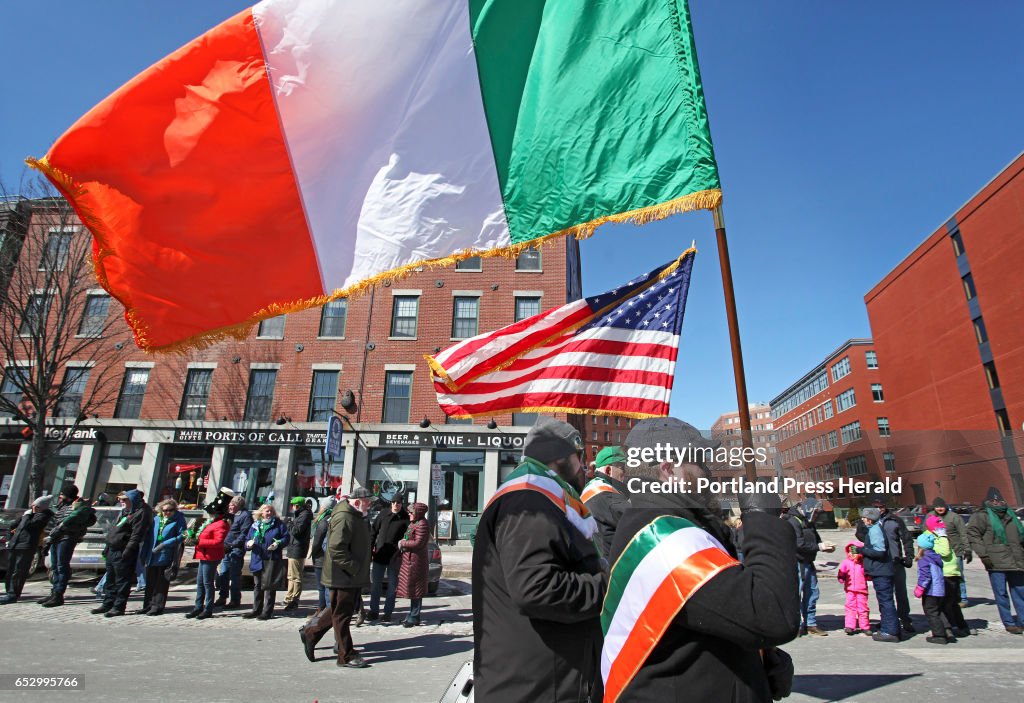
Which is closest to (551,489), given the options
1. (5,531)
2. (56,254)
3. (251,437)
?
(5,531)

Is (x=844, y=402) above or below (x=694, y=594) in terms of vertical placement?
above

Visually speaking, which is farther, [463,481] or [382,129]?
[463,481]

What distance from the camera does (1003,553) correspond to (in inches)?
322

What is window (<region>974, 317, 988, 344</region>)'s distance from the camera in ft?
123

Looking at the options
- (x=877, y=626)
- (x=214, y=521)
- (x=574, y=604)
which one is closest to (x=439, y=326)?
(x=214, y=521)

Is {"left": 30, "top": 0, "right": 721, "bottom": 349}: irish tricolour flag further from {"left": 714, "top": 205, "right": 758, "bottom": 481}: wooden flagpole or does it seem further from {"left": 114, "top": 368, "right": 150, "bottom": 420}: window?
{"left": 114, "top": 368, "right": 150, "bottom": 420}: window

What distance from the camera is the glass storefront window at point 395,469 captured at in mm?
21500

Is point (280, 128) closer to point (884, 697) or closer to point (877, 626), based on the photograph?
point (884, 697)

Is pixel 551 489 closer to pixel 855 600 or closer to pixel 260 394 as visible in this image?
pixel 855 600

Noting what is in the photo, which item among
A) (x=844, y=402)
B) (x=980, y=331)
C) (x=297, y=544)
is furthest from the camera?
(x=980, y=331)

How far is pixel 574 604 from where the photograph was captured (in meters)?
2.30

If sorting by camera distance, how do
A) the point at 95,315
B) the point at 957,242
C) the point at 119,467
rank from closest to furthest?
the point at 119,467
the point at 95,315
the point at 957,242

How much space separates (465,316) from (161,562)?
50.1ft

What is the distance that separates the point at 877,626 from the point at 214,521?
10705 mm
